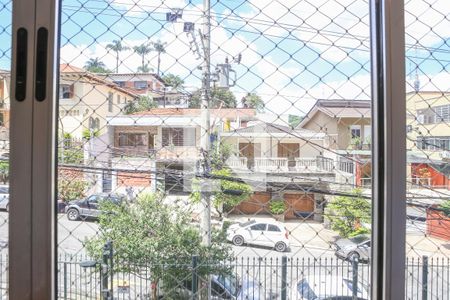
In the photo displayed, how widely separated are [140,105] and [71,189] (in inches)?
12.6

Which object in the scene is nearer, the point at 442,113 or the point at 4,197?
the point at 4,197

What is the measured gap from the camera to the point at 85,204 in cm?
115

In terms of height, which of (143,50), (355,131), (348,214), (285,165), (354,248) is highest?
(143,50)

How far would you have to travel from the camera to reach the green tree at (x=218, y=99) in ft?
3.76

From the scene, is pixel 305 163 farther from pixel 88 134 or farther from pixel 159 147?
pixel 88 134

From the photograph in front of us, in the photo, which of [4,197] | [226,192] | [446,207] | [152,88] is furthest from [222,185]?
[446,207]

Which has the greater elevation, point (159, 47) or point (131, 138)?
point (159, 47)

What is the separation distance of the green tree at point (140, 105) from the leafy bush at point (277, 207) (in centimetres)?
46

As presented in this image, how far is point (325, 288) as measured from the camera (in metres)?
1.18

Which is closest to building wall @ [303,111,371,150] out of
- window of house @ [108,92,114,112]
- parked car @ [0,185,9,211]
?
window of house @ [108,92,114,112]

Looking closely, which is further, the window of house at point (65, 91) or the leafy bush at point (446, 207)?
the leafy bush at point (446, 207)

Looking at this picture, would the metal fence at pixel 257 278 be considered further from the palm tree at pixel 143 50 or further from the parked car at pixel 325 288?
the palm tree at pixel 143 50

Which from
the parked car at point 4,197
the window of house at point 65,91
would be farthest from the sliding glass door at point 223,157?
the parked car at point 4,197

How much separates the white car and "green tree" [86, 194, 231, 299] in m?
0.04
